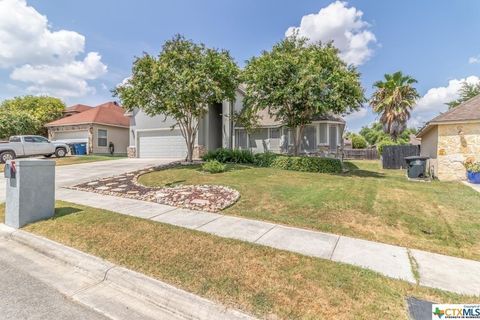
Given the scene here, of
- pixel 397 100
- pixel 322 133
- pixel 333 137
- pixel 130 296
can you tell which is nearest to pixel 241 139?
pixel 322 133

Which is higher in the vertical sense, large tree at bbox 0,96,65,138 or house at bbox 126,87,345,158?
large tree at bbox 0,96,65,138

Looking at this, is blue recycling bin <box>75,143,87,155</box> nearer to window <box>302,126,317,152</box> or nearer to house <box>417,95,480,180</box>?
window <box>302,126,317,152</box>

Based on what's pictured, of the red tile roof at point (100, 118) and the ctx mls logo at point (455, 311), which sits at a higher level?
the red tile roof at point (100, 118)

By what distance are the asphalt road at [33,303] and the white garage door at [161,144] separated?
1566cm

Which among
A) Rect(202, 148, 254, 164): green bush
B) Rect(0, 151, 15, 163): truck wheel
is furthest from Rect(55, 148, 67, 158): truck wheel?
Rect(202, 148, 254, 164): green bush

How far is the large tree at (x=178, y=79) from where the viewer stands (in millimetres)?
11711

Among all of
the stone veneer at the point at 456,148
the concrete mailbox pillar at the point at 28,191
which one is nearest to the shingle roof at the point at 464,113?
the stone veneer at the point at 456,148

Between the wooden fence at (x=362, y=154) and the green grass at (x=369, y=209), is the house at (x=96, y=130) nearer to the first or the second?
the green grass at (x=369, y=209)

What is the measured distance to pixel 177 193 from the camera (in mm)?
7766

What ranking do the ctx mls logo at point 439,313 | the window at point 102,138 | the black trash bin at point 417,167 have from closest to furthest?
1. the ctx mls logo at point 439,313
2. the black trash bin at point 417,167
3. the window at point 102,138

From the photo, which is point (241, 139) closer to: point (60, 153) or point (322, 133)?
point (322, 133)

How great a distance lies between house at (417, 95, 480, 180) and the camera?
38.1 ft

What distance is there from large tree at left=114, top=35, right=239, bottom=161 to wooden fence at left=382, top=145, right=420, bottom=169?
14.6 metres

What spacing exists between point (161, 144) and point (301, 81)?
1203 cm
